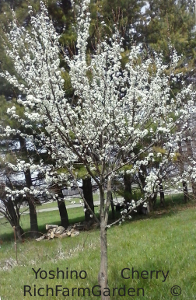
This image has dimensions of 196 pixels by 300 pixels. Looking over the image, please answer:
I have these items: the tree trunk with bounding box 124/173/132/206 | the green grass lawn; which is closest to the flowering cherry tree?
the green grass lawn

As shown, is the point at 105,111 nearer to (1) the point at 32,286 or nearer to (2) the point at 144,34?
(1) the point at 32,286

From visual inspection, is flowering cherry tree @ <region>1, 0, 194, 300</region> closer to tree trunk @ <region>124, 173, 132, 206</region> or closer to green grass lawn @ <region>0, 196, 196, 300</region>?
green grass lawn @ <region>0, 196, 196, 300</region>

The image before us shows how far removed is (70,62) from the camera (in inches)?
131

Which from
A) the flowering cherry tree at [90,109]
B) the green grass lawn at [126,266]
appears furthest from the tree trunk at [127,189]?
the flowering cherry tree at [90,109]

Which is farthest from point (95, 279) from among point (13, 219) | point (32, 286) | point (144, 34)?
point (144, 34)

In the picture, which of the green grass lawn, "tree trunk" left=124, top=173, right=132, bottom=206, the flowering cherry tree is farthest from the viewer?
"tree trunk" left=124, top=173, right=132, bottom=206

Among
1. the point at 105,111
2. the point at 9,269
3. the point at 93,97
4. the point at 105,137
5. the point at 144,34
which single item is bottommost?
the point at 9,269

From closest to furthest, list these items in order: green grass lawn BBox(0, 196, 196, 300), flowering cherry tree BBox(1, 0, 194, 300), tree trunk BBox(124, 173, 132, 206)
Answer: flowering cherry tree BBox(1, 0, 194, 300)
green grass lawn BBox(0, 196, 196, 300)
tree trunk BBox(124, 173, 132, 206)

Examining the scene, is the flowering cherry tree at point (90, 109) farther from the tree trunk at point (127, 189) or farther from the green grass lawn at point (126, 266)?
the tree trunk at point (127, 189)

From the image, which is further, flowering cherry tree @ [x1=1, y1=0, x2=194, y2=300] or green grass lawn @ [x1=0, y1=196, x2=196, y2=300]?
green grass lawn @ [x1=0, y1=196, x2=196, y2=300]

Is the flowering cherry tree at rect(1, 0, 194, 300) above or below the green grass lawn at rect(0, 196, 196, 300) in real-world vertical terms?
above

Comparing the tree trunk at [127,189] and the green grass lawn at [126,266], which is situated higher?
the tree trunk at [127,189]

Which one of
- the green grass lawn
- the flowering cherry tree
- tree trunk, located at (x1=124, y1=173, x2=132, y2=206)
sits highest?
the flowering cherry tree

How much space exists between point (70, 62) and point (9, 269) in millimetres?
4315
